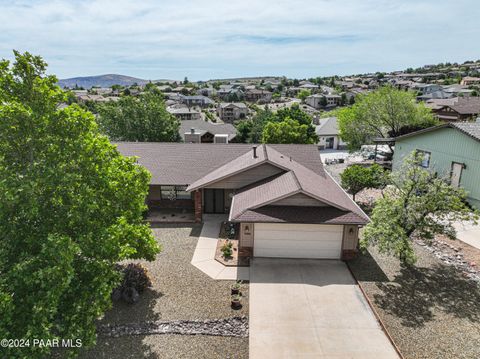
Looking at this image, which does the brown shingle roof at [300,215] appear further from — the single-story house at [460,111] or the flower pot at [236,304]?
the single-story house at [460,111]

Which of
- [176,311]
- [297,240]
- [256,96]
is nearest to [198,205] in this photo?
[297,240]

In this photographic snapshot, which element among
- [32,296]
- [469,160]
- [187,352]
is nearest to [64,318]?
[32,296]

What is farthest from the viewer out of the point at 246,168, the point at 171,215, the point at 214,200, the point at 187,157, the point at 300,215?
the point at 187,157

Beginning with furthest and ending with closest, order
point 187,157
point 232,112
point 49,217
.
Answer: point 232,112 → point 187,157 → point 49,217

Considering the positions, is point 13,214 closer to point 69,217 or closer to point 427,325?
point 69,217

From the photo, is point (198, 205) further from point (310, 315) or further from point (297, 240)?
point (310, 315)
